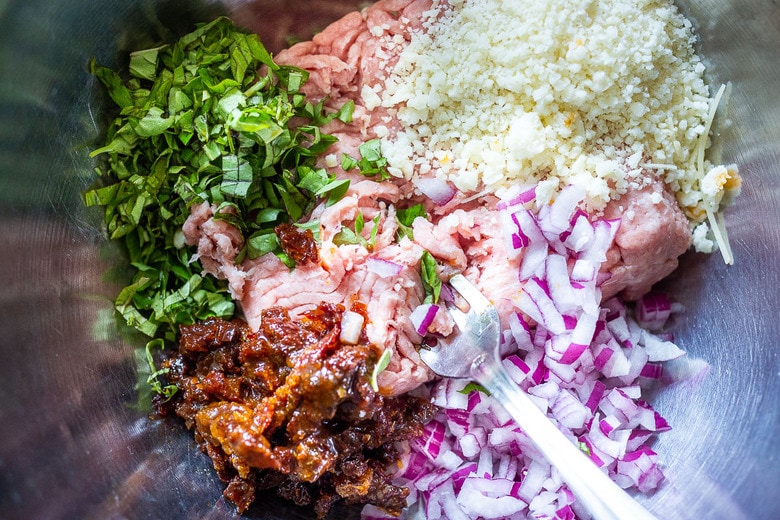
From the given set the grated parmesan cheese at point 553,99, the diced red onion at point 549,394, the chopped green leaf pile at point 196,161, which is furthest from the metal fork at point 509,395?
the chopped green leaf pile at point 196,161

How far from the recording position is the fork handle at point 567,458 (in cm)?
177

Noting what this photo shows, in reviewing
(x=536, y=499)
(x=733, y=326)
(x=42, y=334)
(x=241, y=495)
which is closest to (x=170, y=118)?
(x=42, y=334)

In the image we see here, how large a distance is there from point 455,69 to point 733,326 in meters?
1.30

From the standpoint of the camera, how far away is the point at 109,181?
83.6 inches

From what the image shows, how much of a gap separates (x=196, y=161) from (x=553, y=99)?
1.16 meters

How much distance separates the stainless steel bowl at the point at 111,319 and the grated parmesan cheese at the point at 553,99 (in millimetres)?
176

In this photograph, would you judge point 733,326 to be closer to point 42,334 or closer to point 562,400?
point 562,400

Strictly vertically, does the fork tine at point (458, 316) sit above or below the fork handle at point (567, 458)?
above

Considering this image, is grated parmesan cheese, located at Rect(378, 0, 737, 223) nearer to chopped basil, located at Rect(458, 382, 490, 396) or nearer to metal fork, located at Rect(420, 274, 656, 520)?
metal fork, located at Rect(420, 274, 656, 520)

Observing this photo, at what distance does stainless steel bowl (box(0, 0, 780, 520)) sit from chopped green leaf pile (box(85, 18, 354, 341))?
0.28 ft

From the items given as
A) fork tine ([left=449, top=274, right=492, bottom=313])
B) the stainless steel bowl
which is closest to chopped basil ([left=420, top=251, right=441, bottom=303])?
fork tine ([left=449, top=274, right=492, bottom=313])

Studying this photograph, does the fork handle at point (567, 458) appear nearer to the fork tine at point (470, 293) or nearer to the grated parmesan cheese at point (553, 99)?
the fork tine at point (470, 293)

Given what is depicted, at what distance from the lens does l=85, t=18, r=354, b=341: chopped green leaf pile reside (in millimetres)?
2014

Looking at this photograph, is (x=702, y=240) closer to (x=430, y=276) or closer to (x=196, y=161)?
(x=430, y=276)
